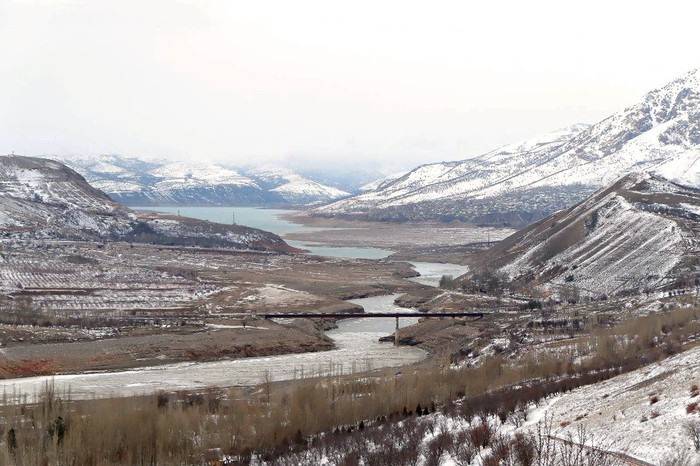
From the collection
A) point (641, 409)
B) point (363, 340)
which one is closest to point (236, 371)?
point (363, 340)

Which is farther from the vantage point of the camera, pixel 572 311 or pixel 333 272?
pixel 333 272

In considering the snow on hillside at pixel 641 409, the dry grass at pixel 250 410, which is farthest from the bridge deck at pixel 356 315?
the snow on hillside at pixel 641 409

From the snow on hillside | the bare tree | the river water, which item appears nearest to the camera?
the bare tree

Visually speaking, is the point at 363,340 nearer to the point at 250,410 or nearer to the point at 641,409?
the point at 250,410

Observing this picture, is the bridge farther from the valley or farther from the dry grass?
the dry grass

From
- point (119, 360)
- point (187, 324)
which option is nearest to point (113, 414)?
point (119, 360)

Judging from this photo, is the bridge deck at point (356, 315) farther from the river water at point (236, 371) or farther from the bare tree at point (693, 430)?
Result: the bare tree at point (693, 430)

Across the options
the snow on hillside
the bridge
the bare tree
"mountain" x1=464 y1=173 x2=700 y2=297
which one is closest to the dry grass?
the snow on hillside

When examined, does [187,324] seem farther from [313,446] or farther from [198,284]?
[313,446]
